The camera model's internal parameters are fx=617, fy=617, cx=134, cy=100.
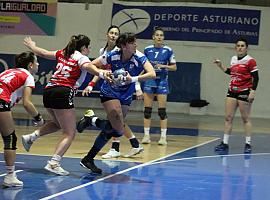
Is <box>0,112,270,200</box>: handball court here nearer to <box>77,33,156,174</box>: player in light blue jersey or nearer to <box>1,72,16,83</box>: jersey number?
<box>77,33,156,174</box>: player in light blue jersey

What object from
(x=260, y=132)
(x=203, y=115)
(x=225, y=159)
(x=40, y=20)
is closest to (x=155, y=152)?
(x=225, y=159)

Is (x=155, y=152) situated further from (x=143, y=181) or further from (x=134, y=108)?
(x=134, y=108)

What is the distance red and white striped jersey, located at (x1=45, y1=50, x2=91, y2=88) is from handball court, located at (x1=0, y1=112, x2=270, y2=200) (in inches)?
45.3

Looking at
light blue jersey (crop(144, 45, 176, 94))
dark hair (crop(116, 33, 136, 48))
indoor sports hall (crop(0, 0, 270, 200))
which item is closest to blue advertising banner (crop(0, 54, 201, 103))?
indoor sports hall (crop(0, 0, 270, 200))

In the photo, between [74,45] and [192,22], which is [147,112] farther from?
[192,22]

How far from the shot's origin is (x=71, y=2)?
21.8 metres

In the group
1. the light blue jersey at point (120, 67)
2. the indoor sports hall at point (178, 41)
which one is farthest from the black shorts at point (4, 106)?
the indoor sports hall at point (178, 41)

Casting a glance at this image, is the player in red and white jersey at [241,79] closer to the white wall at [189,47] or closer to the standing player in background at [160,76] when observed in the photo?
the standing player in background at [160,76]

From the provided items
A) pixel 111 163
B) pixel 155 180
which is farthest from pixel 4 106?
pixel 111 163

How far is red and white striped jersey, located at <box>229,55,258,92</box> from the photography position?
11016 mm

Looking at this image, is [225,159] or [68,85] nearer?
[68,85]

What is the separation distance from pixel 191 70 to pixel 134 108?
2.28m

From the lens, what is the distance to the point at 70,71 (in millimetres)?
7691

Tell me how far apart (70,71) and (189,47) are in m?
13.4
